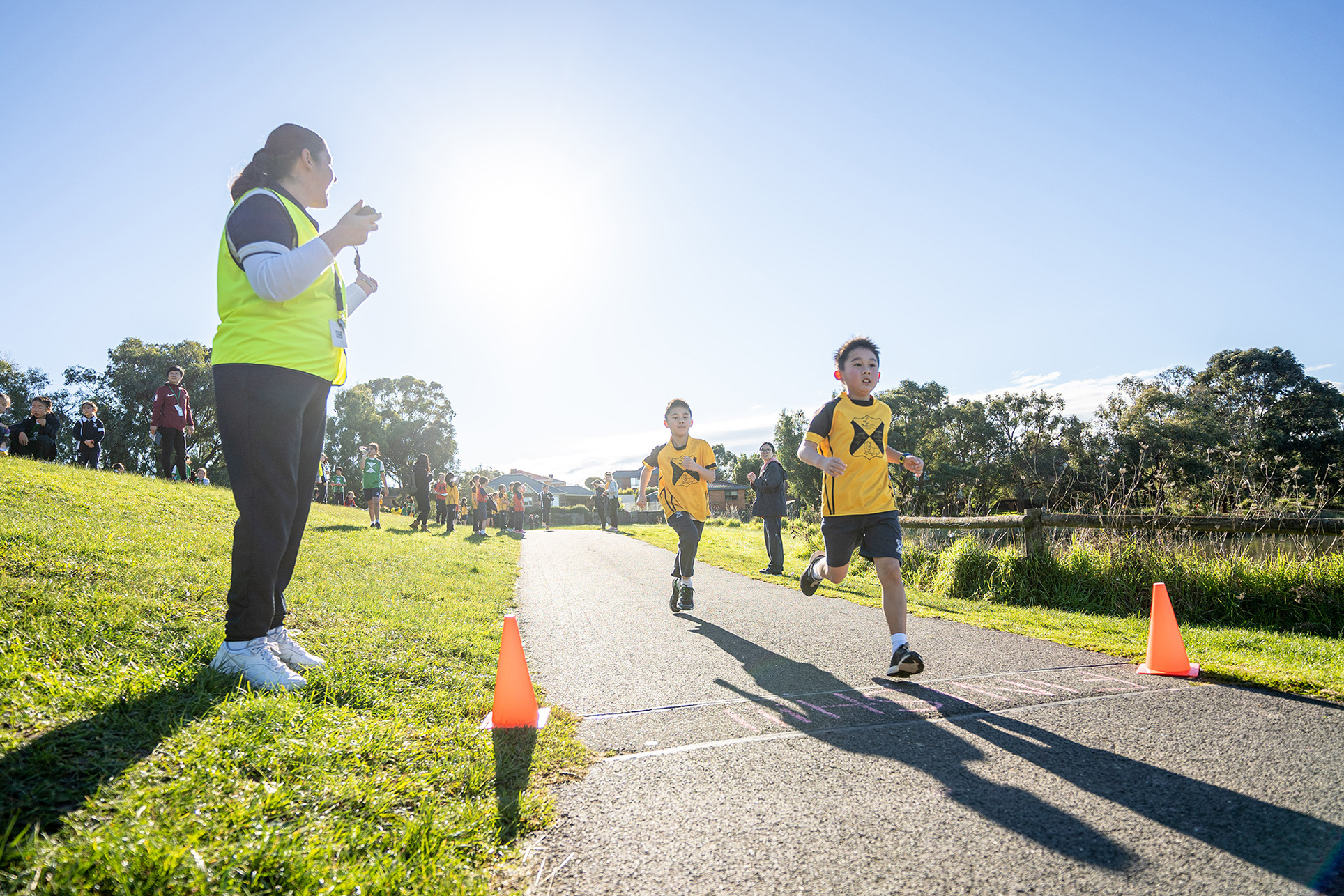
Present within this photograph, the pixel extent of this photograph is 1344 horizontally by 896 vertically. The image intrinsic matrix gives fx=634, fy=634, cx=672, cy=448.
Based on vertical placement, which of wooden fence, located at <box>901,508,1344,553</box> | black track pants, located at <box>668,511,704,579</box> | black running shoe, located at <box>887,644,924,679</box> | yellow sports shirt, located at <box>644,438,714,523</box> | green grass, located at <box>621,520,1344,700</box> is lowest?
green grass, located at <box>621,520,1344,700</box>

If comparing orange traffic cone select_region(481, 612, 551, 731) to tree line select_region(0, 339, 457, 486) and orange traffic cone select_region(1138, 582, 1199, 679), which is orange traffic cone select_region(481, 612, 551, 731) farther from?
tree line select_region(0, 339, 457, 486)

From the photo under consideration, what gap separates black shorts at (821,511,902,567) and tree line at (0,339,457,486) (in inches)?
1674

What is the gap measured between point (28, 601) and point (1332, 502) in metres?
11.8

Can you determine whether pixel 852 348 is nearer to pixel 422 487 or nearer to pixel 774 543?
pixel 774 543

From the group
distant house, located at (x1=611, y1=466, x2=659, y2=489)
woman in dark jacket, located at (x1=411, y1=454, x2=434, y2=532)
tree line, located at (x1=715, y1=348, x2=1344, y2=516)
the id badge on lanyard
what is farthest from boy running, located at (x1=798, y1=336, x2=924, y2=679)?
distant house, located at (x1=611, y1=466, x2=659, y2=489)

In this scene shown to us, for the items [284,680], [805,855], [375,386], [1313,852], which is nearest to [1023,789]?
[1313,852]

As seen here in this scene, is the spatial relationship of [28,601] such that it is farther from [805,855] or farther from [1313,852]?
[1313,852]

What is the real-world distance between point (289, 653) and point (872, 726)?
2847mm

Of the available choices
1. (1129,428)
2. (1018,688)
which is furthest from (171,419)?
(1129,428)

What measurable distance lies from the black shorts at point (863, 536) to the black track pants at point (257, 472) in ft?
11.0

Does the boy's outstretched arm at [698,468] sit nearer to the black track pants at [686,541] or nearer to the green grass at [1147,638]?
the black track pants at [686,541]

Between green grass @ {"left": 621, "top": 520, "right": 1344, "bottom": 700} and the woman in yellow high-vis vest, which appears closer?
the woman in yellow high-vis vest

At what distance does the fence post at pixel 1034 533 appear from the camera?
27.7ft

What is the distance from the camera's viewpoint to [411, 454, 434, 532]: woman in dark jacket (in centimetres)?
1752
